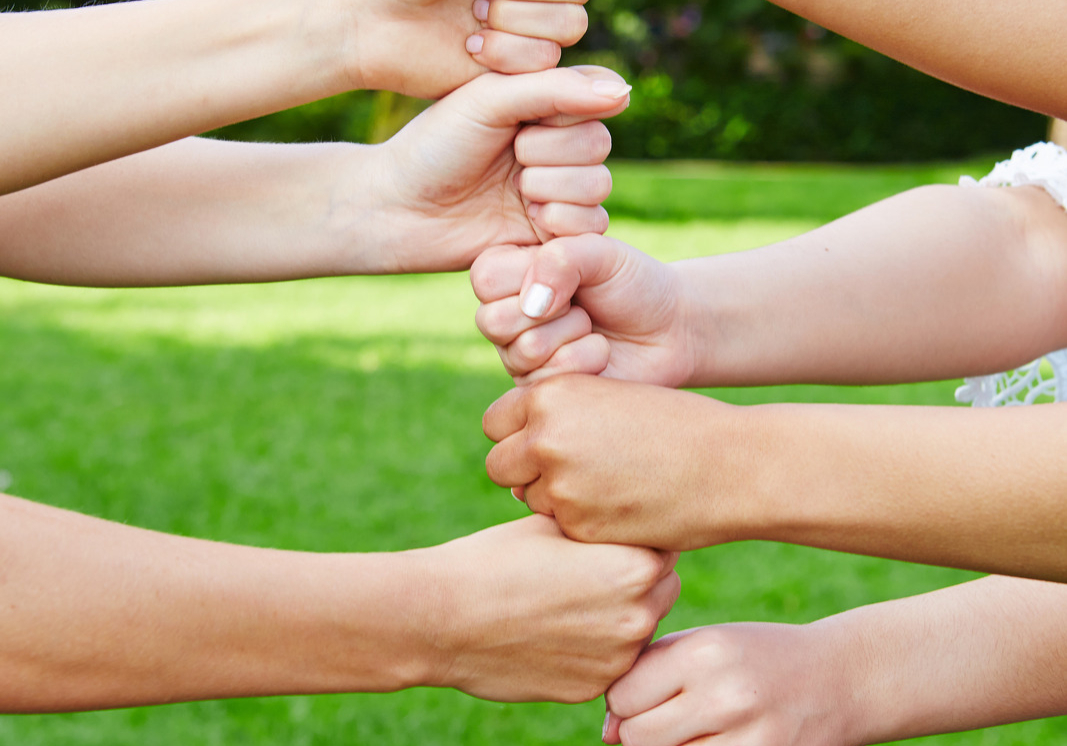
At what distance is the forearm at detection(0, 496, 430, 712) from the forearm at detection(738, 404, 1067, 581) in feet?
1.61

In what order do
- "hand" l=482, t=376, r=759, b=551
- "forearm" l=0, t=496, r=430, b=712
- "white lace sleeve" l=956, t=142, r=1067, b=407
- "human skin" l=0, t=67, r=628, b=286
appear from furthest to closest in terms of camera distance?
"white lace sleeve" l=956, t=142, r=1067, b=407, "human skin" l=0, t=67, r=628, b=286, "hand" l=482, t=376, r=759, b=551, "forearm" l=0, t=496, r=430, b=712

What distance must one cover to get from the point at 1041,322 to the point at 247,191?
144 cm

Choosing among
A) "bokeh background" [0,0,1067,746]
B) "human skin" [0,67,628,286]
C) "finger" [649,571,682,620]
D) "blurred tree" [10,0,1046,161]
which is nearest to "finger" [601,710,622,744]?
"finger" [649,571,682,620]

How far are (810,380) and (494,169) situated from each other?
0.71 meters

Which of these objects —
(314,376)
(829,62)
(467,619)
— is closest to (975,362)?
(467,619)

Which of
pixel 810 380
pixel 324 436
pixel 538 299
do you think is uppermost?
pixel 538 299

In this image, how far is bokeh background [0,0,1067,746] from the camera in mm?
2842

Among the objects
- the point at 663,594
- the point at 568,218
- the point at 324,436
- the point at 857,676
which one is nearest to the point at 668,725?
the point at 663,594

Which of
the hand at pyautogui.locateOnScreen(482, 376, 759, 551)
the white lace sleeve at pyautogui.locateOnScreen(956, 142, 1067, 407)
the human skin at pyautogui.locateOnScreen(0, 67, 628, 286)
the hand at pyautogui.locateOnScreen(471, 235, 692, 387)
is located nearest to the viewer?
the hand at pyautogui.locateOnScreen(482, 376, 759, 551)

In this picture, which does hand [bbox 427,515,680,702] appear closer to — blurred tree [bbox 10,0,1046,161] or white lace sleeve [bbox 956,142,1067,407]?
white lace sleeve [bbox 956,142,1067,407]

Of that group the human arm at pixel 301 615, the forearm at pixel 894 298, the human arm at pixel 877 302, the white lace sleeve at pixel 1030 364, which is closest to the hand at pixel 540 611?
the human arm at pixel 301 615

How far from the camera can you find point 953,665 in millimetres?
1758

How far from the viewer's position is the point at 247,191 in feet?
6.70

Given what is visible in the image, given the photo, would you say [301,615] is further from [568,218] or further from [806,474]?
[568,218]
